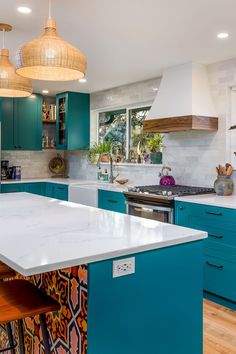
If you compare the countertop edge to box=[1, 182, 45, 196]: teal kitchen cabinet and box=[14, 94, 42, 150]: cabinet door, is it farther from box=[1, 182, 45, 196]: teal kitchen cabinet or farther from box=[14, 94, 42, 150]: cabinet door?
box=[14, 94, 42, 150]: cabinet door

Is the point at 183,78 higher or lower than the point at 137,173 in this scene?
higher

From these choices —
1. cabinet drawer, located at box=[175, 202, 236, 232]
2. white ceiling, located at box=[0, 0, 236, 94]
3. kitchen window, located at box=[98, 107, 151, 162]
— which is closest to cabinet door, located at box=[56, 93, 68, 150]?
kitchen window, located at box=[98, 107, 151, 162]

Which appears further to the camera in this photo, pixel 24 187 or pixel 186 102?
pixel 24 187

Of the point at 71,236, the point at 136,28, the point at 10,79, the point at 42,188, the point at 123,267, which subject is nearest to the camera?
the point at 123,267

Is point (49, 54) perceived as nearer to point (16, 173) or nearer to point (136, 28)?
point (136, 28)

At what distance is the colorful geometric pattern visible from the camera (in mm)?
1611

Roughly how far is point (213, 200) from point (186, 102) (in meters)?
1.20

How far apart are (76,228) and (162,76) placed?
10.1 ft

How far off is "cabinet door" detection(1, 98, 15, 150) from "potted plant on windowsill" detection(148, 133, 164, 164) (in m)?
2.43

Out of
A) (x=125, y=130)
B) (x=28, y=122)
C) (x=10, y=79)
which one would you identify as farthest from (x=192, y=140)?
(x=28, y=122)

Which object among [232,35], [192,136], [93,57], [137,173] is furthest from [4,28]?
[137,173]

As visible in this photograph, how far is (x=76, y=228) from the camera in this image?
207 centimetres

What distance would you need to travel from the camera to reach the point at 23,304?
1.70 m

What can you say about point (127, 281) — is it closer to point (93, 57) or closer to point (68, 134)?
point (93, 57)
